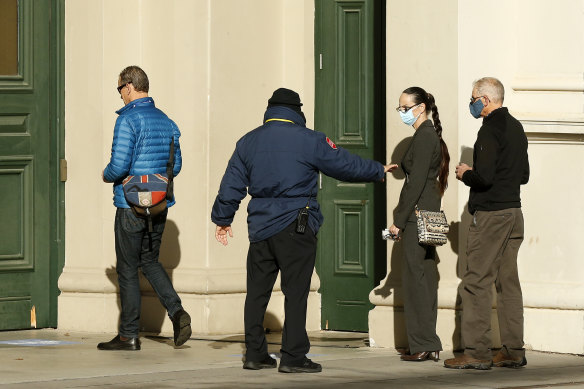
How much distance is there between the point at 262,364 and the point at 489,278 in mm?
1558

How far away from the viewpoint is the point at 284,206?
969cm

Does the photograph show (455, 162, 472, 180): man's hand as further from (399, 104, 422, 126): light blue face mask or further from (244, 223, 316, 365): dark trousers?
(244, 223, 316, 365): dark trousers

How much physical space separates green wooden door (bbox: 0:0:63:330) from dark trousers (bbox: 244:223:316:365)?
299cm

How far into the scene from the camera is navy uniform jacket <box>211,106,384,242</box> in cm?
970

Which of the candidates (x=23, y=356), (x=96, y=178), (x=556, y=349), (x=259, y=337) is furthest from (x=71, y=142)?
(x=556, y=349)

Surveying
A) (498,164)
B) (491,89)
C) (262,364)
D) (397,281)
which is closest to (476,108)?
(491,89)

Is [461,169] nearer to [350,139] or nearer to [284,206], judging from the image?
[284,206]

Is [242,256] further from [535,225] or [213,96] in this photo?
[535,225]

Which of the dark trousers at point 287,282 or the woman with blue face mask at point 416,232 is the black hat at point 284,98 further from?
the woman with blue face mask at point 416,232

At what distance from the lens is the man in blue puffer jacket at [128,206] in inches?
423

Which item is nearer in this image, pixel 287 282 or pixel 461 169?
pixel 287 282

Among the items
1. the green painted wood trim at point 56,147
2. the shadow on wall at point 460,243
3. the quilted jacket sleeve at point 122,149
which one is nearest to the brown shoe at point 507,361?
the shadow on wall at point 460,243

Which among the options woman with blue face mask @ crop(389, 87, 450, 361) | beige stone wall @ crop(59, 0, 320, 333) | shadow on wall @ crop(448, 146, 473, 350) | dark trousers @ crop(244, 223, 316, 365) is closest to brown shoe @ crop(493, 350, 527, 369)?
woman with blue face mask @ crop(389, 87, 450, 361)

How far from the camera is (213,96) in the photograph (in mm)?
11883
